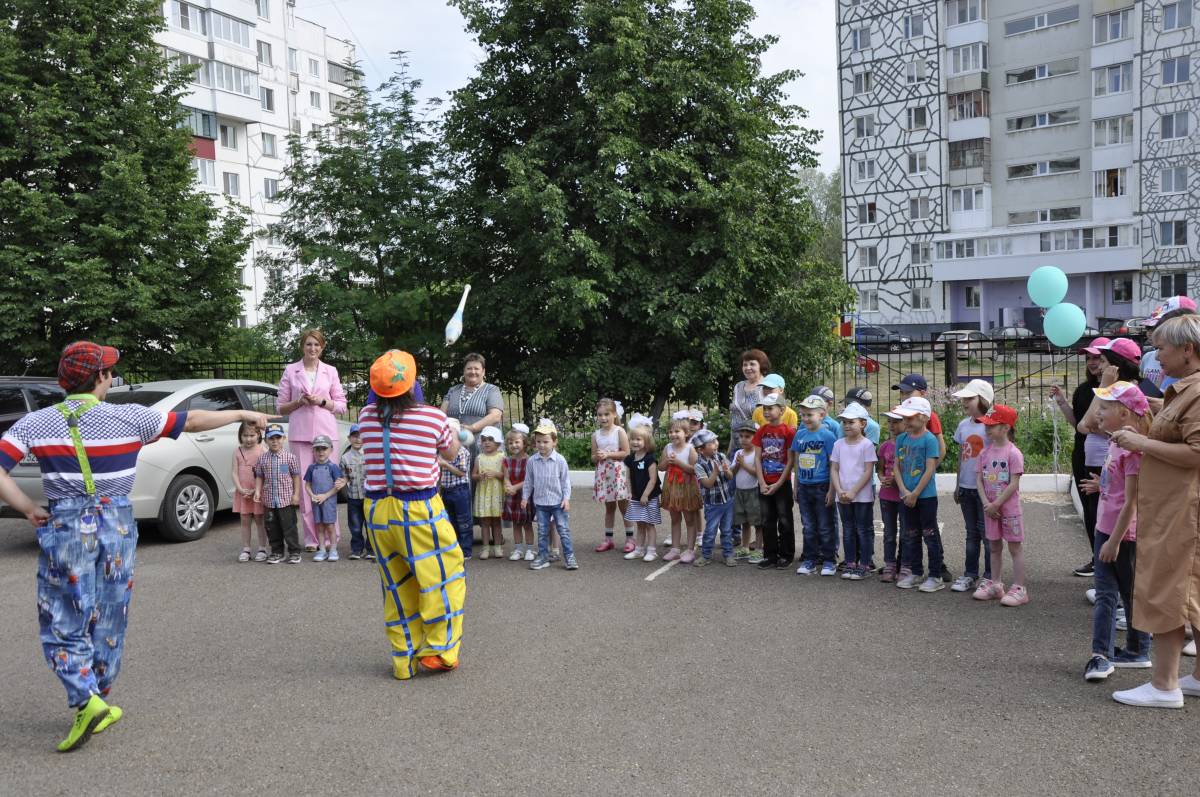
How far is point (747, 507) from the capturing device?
895 cm

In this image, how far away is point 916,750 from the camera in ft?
15.6

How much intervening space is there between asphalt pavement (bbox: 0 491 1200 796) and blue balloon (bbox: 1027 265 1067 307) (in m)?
3.39

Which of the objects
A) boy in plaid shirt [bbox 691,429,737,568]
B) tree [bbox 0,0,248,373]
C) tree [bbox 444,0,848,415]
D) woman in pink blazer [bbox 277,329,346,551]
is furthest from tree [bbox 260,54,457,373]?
boy in plaid shirt [bbox 691,429,737,568]

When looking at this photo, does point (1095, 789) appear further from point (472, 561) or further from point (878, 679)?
point (472, 561)

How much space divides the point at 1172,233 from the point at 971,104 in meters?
12.1

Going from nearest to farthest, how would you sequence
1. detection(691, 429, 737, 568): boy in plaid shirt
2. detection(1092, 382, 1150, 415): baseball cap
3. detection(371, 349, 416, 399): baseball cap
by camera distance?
detection(1092, 382, 1150, 415): baseball cap < detection(371, 349, 416, 399): baseball cap < detection(691, 429, 737, 568): boy in plaid shirt

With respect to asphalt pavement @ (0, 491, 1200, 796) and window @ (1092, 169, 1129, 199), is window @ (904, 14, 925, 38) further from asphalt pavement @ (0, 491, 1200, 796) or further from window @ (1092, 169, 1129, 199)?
asphalt pavement @ (0, 491, 1200, 796)

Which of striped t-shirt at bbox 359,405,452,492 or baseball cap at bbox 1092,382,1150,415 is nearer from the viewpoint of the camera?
baseball cap at bbox 1092,382,1150,415

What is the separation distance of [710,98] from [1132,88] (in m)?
40.6

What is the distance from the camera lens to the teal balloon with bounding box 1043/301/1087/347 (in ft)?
32.8

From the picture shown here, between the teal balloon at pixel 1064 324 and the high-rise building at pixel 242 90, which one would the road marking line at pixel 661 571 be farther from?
the high-rise building at pixel 242 90

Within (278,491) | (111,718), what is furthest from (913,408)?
(111,718)

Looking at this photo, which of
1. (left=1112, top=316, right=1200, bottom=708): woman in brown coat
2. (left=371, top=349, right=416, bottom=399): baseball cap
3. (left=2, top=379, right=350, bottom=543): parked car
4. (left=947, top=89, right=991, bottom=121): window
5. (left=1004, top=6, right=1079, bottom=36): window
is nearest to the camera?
(left=1112, top=316, right=1200, bottom=708): woman in brown coat

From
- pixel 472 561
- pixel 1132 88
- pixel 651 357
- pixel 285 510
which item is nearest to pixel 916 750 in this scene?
pixel 472 561
